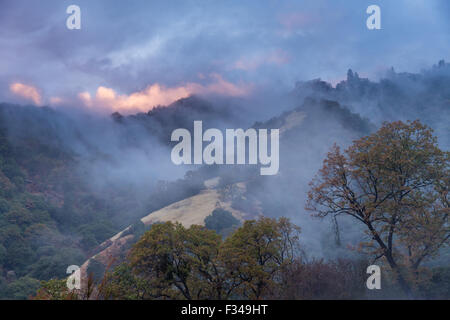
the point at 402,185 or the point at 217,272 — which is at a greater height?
the point at 402,185

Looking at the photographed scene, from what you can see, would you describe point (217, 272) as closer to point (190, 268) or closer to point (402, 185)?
point (190, 268)

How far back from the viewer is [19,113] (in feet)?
485

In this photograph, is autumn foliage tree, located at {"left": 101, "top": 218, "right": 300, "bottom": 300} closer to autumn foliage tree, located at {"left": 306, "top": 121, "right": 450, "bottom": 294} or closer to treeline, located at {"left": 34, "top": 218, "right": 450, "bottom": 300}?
treeline, located at {"left": 34, "top": 218, "right": 450, "bottom": 300}

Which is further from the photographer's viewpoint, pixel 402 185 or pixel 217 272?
pixel 217 272

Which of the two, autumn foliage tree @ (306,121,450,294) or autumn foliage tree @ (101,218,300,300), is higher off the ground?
autumn foliage tree @ (306,121,450,294)

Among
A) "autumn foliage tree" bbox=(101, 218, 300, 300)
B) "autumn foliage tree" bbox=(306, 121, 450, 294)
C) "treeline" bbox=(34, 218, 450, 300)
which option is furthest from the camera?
"autumn foliage tree" bbox=(306, 121, 450, 294)

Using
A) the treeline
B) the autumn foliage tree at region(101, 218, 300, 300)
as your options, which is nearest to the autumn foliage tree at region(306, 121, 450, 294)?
the treeline

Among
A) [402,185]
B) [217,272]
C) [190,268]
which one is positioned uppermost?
[402,185]

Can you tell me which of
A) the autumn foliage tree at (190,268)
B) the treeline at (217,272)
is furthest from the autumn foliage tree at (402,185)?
the autumn foliage tree at (190,268)

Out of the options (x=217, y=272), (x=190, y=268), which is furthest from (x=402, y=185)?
(x=190, y=268)

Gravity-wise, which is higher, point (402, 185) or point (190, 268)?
point (402, 185)

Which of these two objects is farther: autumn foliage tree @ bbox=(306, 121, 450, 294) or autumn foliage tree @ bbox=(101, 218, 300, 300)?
autumn foliage tree @ bbox=(306, 121, 450, 294)
